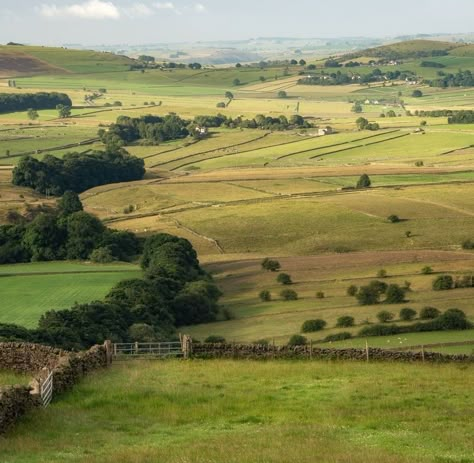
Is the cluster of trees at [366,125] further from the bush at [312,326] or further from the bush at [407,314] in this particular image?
the bush at [312,326]

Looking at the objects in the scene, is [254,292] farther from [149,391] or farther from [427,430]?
[427,430]

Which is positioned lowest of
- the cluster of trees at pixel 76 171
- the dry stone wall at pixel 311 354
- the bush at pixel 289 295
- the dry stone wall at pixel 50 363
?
the cluster of trees at pixel 76 171

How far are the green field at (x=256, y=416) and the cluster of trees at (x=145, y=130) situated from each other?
131830 millimetres

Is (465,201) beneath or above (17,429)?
beneath

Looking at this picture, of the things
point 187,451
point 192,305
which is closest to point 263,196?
point 192,305

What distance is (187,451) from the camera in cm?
2014

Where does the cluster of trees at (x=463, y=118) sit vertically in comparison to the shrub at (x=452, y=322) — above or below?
below

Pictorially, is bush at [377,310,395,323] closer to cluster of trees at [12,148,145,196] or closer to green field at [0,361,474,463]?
green field at [0,361,474,463]

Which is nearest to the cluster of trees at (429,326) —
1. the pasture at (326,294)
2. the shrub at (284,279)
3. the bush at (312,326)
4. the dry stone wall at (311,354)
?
the pasture at (326,294)

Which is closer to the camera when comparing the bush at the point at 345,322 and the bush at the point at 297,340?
the bush at the point at 297,340

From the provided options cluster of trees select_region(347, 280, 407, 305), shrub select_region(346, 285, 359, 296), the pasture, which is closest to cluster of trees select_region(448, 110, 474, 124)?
the pasture

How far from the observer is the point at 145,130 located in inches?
6742

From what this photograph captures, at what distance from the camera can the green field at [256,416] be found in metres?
20.3

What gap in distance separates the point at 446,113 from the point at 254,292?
443 feet
